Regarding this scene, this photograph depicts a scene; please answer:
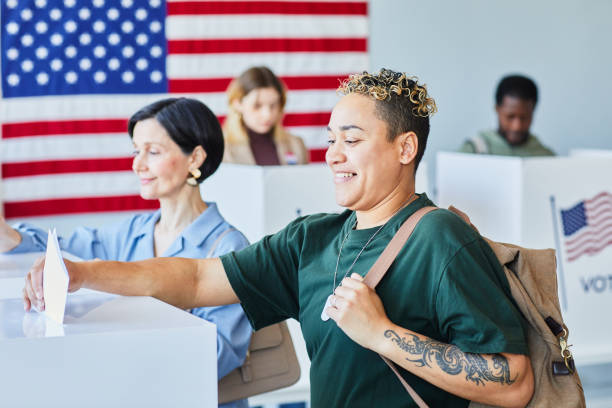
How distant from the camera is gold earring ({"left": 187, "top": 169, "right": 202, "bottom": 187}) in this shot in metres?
2.27

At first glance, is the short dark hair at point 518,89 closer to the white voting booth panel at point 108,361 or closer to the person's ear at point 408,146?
the person's ear at point 408,146

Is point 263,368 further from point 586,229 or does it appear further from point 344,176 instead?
point 586,229

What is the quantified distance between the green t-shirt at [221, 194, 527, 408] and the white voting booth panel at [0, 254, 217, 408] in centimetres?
32

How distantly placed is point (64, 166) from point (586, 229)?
9.92 feet

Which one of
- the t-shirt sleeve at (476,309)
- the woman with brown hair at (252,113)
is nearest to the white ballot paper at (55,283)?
the t-shirt sleeve at (476,309)

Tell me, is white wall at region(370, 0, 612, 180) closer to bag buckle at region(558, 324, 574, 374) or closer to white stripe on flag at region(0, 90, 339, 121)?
white stripe on flag at region(0, 90, 339, 121)

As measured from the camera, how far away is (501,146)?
4988 millimetres

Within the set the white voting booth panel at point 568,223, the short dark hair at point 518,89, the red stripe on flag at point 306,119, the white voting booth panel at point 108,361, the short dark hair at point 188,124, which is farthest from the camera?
the red stripe on flag at point 306,119

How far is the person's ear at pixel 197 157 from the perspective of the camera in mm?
2261

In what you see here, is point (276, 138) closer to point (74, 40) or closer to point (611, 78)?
point (74, 40)

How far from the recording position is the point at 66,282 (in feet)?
4.03

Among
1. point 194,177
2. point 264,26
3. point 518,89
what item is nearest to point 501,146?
point 518,89

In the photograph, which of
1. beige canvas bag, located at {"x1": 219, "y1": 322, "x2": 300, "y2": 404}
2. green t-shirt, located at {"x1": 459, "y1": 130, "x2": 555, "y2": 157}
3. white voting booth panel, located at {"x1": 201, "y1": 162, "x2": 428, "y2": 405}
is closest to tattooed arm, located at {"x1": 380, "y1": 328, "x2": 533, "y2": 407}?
beige canvas bag, located at {"x1": 219, "y1": 322, "x2": 300, "y2": 404}

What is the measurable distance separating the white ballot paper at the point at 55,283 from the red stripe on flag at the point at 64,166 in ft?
12.4
